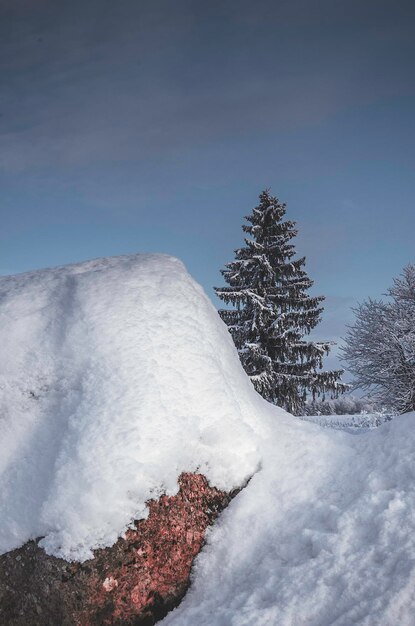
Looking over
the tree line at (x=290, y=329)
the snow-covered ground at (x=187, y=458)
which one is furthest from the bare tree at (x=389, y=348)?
the snow-covered ground at (x=187, y=458)

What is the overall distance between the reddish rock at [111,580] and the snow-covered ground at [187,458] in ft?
0.31

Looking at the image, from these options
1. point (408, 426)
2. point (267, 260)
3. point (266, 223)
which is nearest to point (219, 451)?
point (408, 426)

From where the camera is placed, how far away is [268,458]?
12.9 ft

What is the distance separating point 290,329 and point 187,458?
15.3m

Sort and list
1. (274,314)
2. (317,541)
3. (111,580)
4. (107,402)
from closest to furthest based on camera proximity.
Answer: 1. (111,580)
2. (317,541)
3. (107,402)
4. (274,314)

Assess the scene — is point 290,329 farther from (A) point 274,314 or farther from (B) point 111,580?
(B) point 111,580

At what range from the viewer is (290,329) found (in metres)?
18.4

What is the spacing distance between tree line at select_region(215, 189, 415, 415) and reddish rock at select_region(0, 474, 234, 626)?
12490 mm

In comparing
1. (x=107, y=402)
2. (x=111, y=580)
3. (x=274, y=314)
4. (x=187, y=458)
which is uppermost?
(x=274, y=314)

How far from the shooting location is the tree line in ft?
48.3

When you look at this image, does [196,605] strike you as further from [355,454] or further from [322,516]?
[355,454]

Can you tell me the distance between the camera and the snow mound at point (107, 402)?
10.2ft

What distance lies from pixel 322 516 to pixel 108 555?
1.54 m

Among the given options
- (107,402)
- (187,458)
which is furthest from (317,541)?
(107,402)
